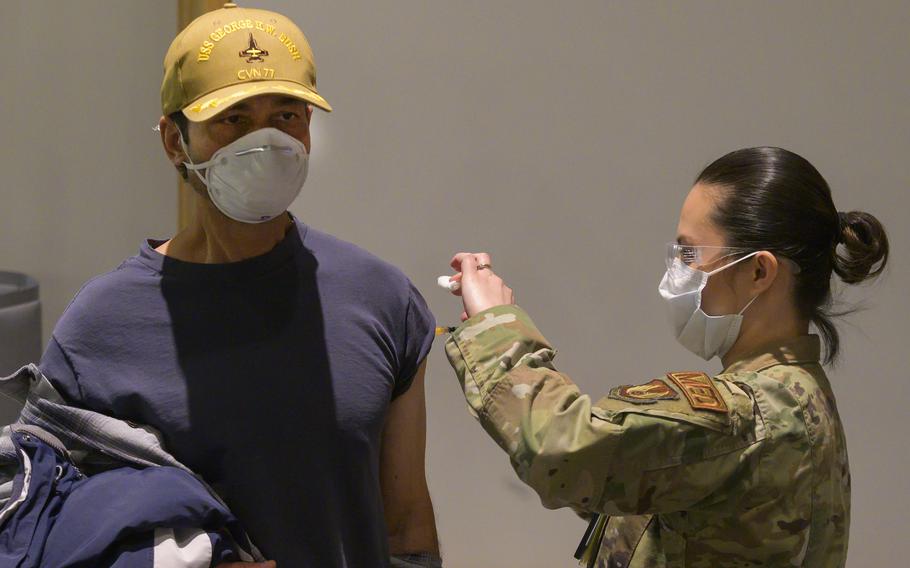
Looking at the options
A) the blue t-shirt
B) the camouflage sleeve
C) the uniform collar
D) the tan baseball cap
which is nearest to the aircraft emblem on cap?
the tan baseball cap

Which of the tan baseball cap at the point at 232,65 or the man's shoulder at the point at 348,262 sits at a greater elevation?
the tan baseball cap at the point at 232,65

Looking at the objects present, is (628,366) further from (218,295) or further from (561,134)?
(218,295)

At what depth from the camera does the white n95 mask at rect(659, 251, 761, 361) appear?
1378 millimetres

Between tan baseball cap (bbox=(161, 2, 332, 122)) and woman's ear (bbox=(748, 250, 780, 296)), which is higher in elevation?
tan baseball cap (bbox=(161, 2, 332, 122))

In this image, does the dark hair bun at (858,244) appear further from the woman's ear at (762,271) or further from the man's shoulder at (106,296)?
the man's shoulder at (106,296)

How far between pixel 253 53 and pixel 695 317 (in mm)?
673

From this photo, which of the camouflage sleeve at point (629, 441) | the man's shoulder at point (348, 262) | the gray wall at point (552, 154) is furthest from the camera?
the gray wall at point (552, 154)

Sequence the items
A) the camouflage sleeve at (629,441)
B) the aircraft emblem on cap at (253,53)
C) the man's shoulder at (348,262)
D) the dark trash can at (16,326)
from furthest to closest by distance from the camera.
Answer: the dark trash can at (16,326)
the man's shoulder at (348,262)
the aircraft emblem on cap at (253,53)
the camouflage sleeve at (629,441)

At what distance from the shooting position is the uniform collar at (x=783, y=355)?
4.34ft

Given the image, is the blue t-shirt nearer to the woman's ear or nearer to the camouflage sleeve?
the camouflage sleeve

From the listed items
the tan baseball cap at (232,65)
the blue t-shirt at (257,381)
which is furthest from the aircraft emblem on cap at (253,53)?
the blue t-shirt at (257,381)

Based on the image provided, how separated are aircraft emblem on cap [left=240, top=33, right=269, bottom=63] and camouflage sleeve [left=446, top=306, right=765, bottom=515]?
1.64 feet

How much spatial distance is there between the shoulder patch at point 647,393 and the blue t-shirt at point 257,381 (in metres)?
0.33

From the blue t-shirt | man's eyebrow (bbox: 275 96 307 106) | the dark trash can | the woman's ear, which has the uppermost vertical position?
man's eyebrow (bbox: 275 96 307 106)
